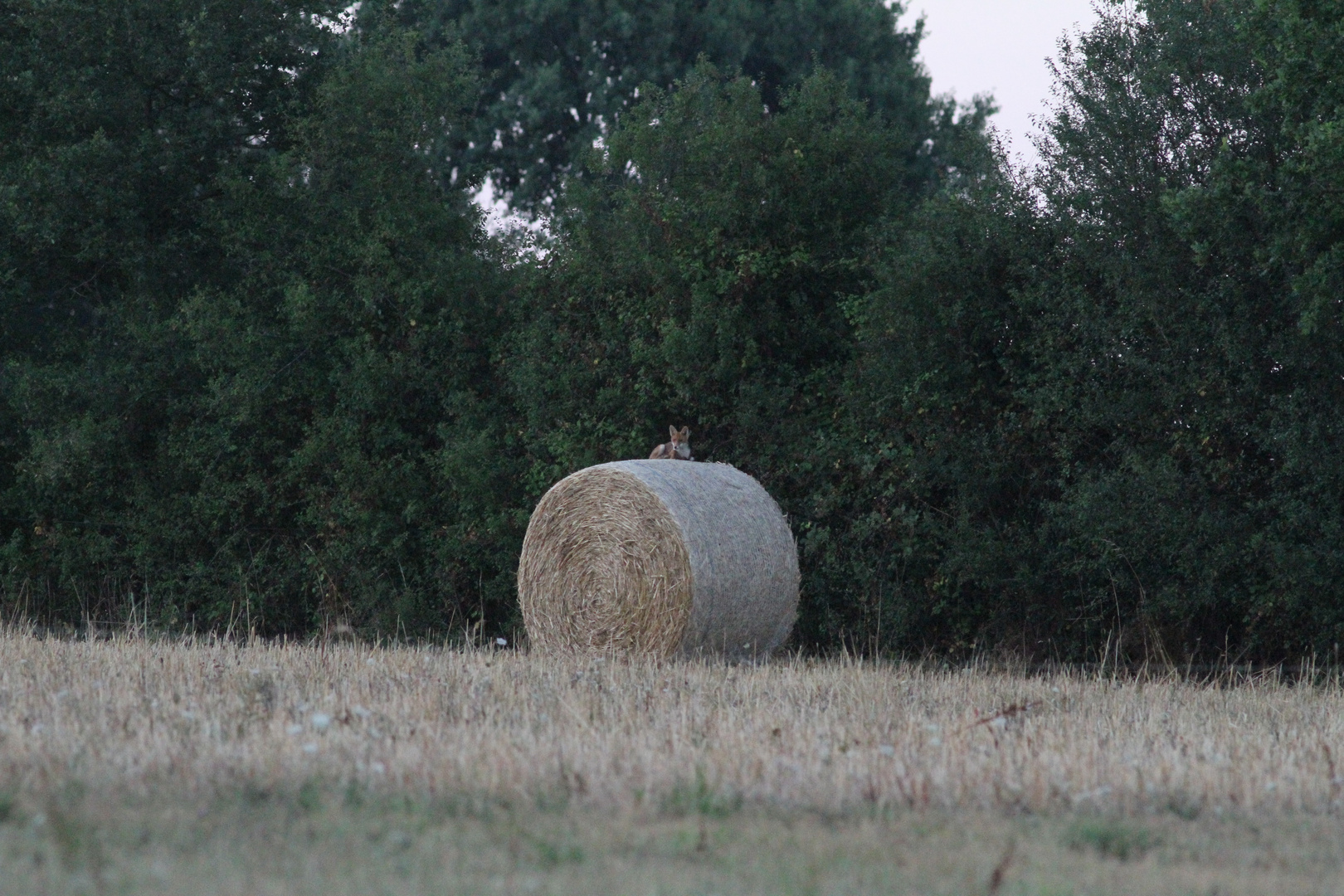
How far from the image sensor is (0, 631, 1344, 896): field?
4047 mm

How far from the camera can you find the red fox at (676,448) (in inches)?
512

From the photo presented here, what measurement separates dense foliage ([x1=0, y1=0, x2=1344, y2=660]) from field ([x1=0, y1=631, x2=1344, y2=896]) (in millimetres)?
3763

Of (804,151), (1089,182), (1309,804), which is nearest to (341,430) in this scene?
(804,151)

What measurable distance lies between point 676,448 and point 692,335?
1.26m

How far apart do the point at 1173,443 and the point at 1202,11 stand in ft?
11.4

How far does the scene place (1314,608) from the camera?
10.9m

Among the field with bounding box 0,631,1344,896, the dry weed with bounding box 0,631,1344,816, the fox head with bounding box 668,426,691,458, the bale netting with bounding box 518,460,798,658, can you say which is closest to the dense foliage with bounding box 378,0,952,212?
the fox head with bounding box 668,426,691,458

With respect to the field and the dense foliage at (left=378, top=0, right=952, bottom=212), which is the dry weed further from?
the dense foliage at (left=378, top=0, right=952, bottom=212)

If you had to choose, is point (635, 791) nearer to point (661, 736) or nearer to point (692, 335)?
point (661, 736)

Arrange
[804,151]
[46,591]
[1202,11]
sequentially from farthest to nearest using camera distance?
1. [46,591]
2. [804,151]
3. [1202,11]

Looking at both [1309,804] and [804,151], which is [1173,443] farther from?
[1309,804]

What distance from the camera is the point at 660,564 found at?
11305 millimetres

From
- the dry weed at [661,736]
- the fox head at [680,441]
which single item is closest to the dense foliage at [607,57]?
the fox head at [680,441]

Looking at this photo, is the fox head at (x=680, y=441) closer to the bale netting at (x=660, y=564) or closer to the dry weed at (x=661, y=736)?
the bale netting at (x=660, y=564)
